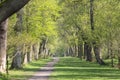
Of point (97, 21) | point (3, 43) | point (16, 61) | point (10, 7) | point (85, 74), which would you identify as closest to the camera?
point (10, 7)

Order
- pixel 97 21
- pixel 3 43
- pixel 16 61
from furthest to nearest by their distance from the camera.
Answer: pixel 97 21 < pixel 16 61 < pixel 3 43

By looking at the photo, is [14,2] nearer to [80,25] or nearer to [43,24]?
[43,24]

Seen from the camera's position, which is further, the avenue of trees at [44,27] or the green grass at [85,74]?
the avenue of trees at [44,27]

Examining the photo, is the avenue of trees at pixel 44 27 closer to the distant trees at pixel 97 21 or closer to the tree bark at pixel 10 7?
the distant trees at pixel 97 21

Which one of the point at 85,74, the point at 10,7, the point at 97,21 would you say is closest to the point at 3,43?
the point at 85,74

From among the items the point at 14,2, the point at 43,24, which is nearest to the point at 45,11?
the point at 43,24

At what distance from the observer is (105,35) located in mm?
45906

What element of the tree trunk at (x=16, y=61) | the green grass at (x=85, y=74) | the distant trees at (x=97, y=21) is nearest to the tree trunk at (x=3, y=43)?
the green grass at (x=85, y=74)

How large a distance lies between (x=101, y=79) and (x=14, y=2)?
14.3m

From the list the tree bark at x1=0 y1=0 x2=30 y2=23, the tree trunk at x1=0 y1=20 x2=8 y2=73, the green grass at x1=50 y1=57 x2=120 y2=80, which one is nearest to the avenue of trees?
the tree trunk at x1=0 y1=20 x2=8 y2=73

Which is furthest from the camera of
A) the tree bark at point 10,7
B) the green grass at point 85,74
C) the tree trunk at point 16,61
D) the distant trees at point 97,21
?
the distant trees at point 97,21

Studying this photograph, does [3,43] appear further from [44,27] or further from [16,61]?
[44,27]

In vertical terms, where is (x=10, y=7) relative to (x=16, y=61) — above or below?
above

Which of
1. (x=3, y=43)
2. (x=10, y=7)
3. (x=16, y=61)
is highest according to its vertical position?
(x=10, y=7)
